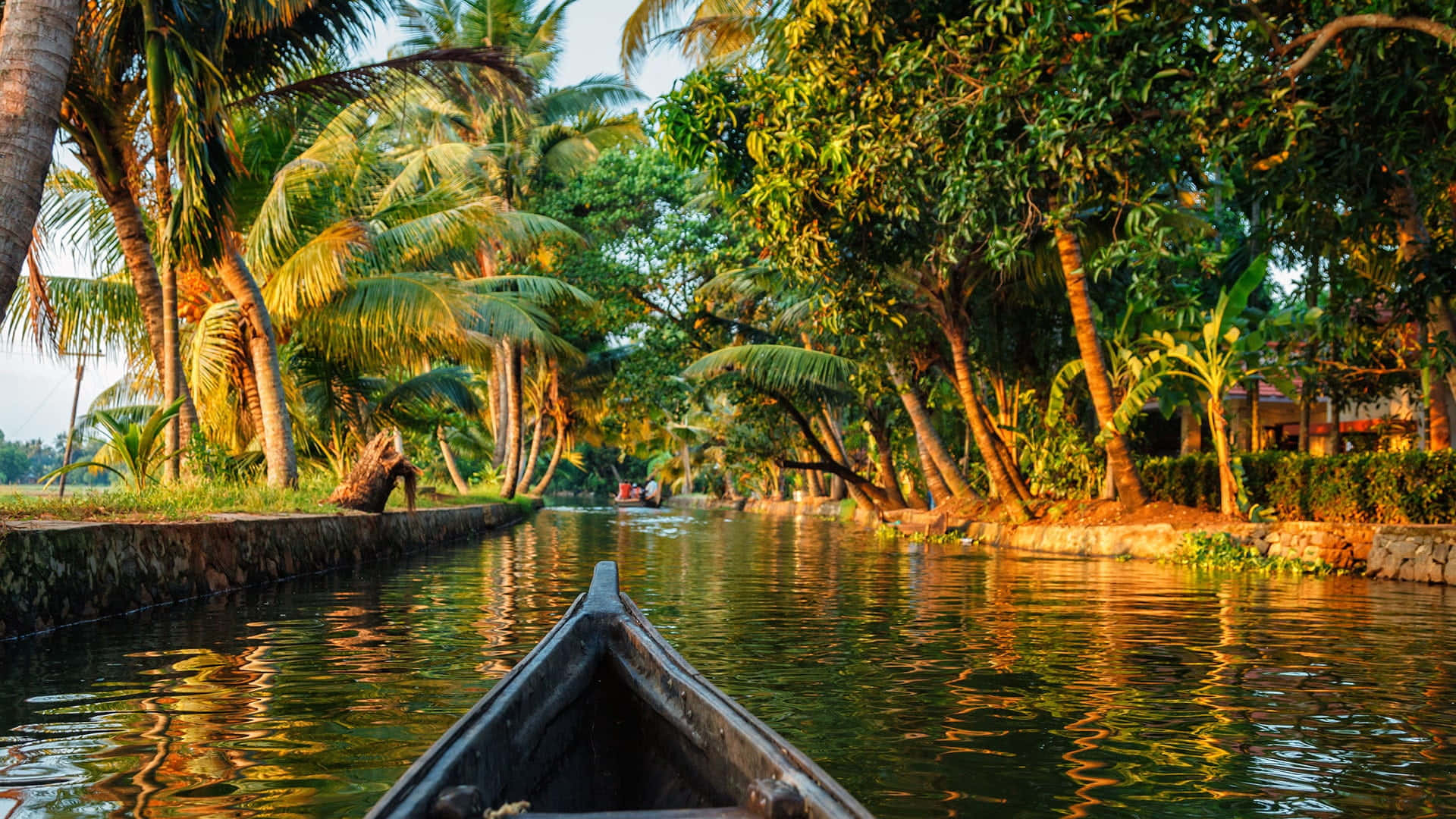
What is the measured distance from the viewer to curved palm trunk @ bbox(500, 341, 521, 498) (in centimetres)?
2806

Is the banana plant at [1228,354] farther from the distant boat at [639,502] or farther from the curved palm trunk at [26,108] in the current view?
the distant boat at [639,502]

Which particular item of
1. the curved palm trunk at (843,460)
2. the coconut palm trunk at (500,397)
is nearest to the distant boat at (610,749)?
the curved palm trunk at (843,460)

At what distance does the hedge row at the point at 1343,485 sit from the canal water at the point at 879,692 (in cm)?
192

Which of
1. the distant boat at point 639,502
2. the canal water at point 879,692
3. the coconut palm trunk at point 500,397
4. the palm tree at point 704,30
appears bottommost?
the distant boat at point 639,502

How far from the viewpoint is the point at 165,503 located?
9.65 meters

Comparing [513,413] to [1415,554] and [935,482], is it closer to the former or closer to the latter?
[935,482]

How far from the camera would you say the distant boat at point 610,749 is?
2244 millimetres

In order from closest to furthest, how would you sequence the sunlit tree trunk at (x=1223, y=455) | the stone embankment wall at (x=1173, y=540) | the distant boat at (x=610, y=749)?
the distant boat at (x=610, y=749) → the stone embankment wall at (x=1173, y=540) → the sunlit tree trunk at (x=1223, y=455)

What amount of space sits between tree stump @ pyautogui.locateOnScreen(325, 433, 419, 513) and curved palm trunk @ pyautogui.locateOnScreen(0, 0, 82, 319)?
22.7ft

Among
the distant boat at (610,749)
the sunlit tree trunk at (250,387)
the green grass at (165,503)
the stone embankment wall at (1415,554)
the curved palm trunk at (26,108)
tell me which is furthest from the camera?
the sunlit tree trunk at (250,387)

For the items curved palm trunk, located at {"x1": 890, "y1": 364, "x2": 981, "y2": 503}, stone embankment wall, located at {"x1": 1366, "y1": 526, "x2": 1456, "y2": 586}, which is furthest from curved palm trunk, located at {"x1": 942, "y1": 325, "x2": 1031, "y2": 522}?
stone embankment wall, located at {"x1": 1366, "y1": 526, "x2": 1456, "y2": 586}

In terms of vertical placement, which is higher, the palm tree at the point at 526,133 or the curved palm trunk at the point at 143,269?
the palm tree at the point at 526,133

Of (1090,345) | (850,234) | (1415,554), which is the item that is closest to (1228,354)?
(1090,345)

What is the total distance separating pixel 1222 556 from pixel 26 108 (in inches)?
475
